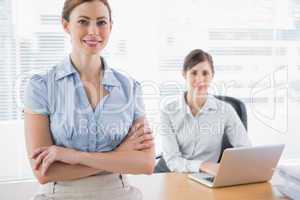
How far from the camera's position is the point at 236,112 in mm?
2906

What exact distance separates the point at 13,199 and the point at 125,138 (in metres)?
0.59

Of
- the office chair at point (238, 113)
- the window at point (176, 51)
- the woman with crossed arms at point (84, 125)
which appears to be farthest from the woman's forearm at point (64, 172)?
the window at point (176, 51)

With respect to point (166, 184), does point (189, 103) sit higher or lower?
higher

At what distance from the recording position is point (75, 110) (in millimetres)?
1643

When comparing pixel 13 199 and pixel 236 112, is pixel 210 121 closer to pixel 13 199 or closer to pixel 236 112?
pixel 236 112

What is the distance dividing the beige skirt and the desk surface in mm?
271

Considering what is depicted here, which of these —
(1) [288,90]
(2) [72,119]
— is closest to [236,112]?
(1) [288,90]

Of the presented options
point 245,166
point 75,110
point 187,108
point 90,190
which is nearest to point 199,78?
point 187,108

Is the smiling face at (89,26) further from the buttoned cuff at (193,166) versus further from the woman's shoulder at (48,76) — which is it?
the buttoned cuff at (193,166)

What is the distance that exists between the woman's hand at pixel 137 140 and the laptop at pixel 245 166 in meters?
0.35

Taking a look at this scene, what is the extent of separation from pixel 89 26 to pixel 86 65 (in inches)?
6.5

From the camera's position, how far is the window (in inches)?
131

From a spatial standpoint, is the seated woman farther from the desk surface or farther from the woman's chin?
the desk surface

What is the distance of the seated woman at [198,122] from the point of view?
2754mm
